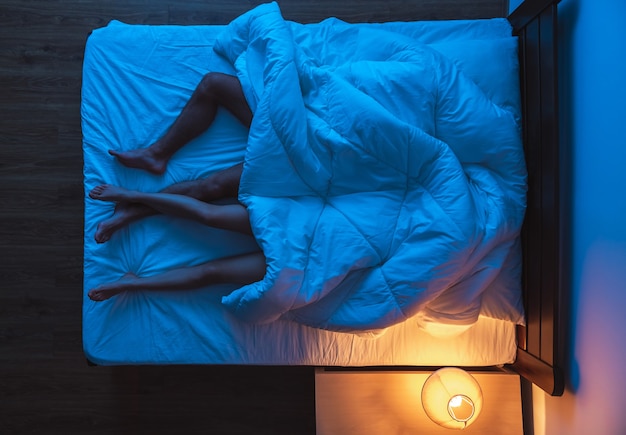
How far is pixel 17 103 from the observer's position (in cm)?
208

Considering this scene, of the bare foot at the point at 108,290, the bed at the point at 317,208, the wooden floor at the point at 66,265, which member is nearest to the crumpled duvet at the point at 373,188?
the bed at the point at 317,208

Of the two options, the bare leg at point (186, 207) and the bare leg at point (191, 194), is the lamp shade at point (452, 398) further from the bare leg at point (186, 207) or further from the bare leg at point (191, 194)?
the bare leg at point (191, 194)

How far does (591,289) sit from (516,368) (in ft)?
1.42

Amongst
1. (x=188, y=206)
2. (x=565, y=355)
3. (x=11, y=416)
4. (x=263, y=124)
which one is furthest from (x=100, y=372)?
(x=565, y=355)

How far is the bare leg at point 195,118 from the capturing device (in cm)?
165

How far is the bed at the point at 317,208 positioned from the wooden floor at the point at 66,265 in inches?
15.3

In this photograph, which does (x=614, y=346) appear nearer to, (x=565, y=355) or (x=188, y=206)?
(x=565, y=355)

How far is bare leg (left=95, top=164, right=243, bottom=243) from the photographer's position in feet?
5.41

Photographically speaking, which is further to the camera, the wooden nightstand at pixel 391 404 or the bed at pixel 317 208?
the wooden nightstand at pixel 391 404

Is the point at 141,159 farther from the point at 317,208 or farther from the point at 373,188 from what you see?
the point at 373,188

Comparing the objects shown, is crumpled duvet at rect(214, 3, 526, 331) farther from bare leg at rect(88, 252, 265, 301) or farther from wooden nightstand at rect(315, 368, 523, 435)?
wooden nightstand at rect(315, 368, 523, 435)

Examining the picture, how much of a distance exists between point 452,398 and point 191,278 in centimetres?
85

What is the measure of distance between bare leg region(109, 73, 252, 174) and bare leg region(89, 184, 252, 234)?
0.35 ft

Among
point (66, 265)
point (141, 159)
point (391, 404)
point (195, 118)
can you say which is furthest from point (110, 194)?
point (391, 404)
